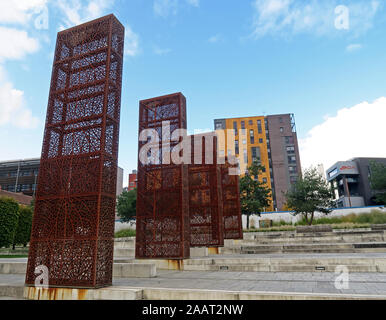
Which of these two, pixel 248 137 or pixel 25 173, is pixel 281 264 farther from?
pixel 25 173

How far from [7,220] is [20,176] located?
35521 mm

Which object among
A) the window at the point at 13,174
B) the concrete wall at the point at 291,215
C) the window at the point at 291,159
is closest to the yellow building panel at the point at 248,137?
the window at the point at 291,159

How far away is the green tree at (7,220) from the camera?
833 inches

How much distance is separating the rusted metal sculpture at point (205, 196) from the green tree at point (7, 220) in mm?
15571

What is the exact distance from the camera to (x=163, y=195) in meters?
11.0

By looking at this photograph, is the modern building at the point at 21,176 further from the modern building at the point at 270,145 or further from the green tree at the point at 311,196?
the green tree at the point at 311,196

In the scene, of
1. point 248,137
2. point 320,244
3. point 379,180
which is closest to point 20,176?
point 248,137

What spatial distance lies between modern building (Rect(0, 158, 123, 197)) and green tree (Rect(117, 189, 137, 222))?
104 ft

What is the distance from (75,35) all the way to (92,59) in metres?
1.04

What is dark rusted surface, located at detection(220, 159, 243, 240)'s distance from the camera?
16.9 metres

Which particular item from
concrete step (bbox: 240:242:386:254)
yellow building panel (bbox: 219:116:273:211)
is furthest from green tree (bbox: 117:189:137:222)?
yellow building panel (bbox: 219:116:273:211)

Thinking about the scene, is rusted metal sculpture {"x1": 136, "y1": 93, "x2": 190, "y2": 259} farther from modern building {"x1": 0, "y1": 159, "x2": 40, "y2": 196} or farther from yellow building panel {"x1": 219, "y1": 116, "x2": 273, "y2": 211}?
modern building {"x1": 0, "y1": 159, "x2": 40, "y2": 196}

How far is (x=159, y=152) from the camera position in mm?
11547
